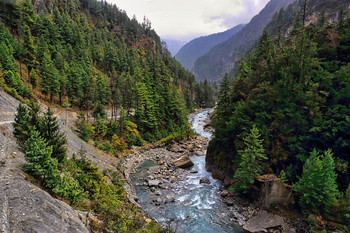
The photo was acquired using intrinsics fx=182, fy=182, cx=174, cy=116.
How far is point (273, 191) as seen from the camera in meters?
21.5

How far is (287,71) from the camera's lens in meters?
23.9

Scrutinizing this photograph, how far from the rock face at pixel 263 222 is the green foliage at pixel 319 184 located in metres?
3.07

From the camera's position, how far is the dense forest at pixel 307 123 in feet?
59.2

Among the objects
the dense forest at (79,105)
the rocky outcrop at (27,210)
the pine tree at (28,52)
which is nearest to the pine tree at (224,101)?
the dense forest at (79,105)

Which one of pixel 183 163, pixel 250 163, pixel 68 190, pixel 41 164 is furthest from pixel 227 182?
pixel 41 164

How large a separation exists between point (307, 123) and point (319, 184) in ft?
23.9

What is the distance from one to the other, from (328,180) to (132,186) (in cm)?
2425

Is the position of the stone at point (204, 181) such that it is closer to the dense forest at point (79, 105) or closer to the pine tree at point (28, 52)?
the dense forest at point (79, 105)

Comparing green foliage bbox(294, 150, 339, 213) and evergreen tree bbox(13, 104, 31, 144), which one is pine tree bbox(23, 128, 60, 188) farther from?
green foliage bbox(294, 150, 339, 213)

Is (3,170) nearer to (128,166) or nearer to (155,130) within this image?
(128,166)

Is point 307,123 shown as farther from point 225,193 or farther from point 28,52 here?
point 28,52

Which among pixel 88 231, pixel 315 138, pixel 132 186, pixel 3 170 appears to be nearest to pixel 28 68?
pixel 132 186

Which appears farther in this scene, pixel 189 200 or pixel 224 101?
pixel 224 101

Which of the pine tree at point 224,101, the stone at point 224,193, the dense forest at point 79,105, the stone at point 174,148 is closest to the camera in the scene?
the dense forest at point 79,105
